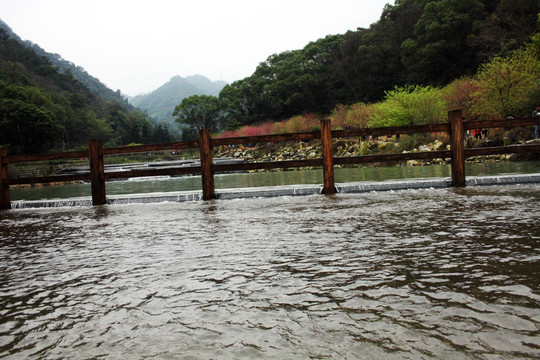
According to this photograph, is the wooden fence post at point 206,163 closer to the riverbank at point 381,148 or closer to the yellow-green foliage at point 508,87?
the riverbank at point 381,148

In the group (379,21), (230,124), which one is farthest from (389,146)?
(230,124)

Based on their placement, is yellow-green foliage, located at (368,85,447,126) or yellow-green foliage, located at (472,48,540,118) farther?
yellow-green foliage, located at (368,85,447,126)

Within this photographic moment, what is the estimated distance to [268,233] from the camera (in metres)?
4.71

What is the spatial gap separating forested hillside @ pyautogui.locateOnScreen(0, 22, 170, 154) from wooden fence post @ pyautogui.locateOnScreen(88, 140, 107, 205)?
55.7 m

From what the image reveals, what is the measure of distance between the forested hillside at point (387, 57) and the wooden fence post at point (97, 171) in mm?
36453

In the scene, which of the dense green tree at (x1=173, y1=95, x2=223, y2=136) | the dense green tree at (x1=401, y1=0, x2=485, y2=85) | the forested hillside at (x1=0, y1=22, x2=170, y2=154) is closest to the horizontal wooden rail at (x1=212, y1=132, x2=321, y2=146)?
the dense green tree at (x1=401, y1=0, x2=485, y2=85)

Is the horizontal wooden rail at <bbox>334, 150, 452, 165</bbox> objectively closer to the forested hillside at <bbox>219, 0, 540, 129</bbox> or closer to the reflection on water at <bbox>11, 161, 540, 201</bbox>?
the reflection on water at <bbox>11, 161, 540, 201</bbox>

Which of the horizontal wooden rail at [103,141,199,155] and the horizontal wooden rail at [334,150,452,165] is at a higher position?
the horizontal wooden rail at [103,141,199,155]

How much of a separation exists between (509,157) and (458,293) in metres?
20.9

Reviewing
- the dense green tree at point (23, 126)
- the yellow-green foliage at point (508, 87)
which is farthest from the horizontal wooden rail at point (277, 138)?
the dense green tree at point (23, 126)

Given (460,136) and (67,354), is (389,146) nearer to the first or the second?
(460,136)

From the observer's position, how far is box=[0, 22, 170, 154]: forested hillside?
57875 mm

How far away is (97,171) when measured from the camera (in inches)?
373

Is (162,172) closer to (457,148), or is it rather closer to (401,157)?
(401,157)
